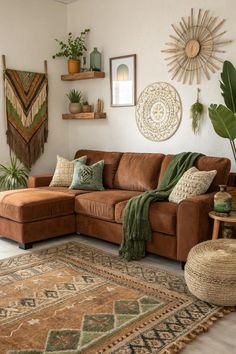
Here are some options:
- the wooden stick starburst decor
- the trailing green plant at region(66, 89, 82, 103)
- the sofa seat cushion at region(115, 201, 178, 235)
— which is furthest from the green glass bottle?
the sofa seat cushion at region(115, 201, 178, 235)

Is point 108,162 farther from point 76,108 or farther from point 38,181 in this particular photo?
point 76,108

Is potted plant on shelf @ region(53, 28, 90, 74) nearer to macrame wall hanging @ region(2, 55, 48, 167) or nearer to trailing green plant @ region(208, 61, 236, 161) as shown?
macrame wall hanging @ region(2, 55, 48, 167)

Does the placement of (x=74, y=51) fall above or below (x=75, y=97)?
above

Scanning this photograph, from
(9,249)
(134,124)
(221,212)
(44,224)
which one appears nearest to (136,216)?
(221,212)

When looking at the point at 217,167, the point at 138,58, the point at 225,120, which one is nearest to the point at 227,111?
the point at 225,120

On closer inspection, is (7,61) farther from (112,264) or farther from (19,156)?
(112,264)

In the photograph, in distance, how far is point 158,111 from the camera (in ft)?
15.1

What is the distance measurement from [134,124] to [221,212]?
2124 millimetres

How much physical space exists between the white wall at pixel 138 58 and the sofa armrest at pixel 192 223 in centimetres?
105

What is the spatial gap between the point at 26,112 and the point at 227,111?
2.79m

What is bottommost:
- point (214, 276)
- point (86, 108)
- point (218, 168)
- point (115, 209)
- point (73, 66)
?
point (214, 276)

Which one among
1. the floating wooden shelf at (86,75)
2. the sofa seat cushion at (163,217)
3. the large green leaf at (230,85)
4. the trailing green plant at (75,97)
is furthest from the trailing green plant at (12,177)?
the large green leaf at (230,85)

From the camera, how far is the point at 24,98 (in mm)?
5109

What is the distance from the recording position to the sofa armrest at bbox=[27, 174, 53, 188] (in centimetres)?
480
